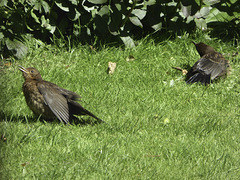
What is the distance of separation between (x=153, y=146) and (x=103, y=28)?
2906 mm

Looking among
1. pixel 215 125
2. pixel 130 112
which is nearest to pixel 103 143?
pixel 130 112

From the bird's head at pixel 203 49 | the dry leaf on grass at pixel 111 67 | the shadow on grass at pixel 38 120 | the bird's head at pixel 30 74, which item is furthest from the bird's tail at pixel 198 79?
the bird's head at pixel 30 74

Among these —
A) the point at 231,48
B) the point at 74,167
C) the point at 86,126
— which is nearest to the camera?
the point at 74,167

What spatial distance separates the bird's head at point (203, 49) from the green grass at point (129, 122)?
228 mm

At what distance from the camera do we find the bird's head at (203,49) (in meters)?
6.54

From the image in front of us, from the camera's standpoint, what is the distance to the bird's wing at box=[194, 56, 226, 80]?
6129 mm

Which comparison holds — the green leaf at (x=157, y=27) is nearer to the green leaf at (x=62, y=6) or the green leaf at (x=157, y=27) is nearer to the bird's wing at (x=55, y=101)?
the green leaf at (x=62, y=6)

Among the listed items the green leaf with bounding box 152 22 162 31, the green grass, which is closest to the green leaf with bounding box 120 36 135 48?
the green grass

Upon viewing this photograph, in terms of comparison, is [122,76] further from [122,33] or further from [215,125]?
[215,125]

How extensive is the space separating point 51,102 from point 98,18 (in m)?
2.33

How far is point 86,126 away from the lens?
14.9 feet

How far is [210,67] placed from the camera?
6.20m

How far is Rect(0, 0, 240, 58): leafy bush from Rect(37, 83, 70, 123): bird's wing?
70.3 inches

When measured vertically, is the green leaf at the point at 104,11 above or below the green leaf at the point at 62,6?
below
